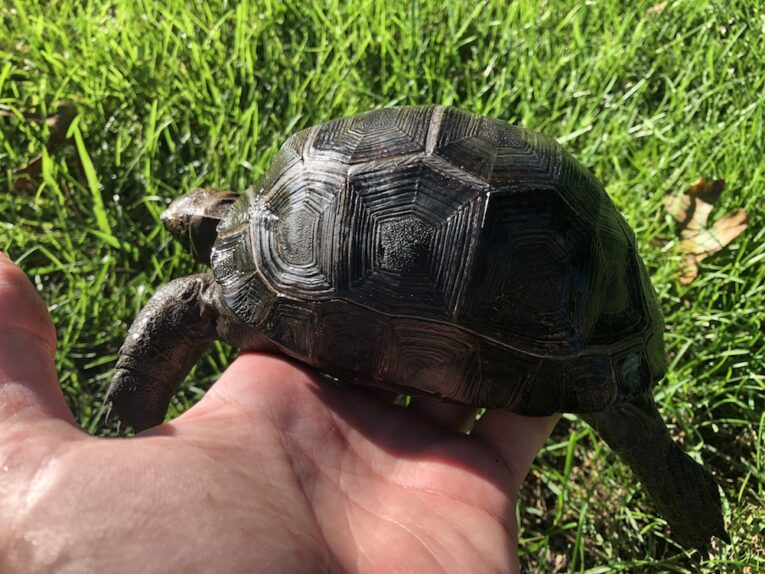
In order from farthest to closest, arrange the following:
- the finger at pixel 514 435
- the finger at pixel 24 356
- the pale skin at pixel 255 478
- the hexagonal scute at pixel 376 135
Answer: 1. the finger at pixel 514 435
2. the hexagonal scute at pixel 376 135
3. the finger at pixel 24 356
4. the pale skin at pixel 255 478

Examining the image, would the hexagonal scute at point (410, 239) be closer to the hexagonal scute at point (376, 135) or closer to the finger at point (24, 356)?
the hexagonal scute at point (376, 135)

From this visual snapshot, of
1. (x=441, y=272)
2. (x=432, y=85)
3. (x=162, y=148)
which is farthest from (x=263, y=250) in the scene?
(x=432, y=85)

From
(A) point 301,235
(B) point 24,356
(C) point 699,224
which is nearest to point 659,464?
(C) point 699,224

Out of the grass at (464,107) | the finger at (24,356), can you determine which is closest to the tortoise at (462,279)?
the grass at (464,107)

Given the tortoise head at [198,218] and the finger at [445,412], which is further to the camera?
the tortoise head at [198,218]

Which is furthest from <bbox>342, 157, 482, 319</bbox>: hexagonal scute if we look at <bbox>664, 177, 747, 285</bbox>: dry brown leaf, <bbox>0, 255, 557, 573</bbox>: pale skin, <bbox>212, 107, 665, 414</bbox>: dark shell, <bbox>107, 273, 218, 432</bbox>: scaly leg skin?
<bbox>664, 177, 747, 285</bbox>: dry brown leaf

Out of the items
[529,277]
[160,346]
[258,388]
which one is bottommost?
[160,346]

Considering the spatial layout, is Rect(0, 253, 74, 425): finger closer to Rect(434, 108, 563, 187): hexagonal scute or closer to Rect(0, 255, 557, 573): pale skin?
Rect(0, 255, 557, 573): pale skin

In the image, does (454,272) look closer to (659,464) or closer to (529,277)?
(529,277)
